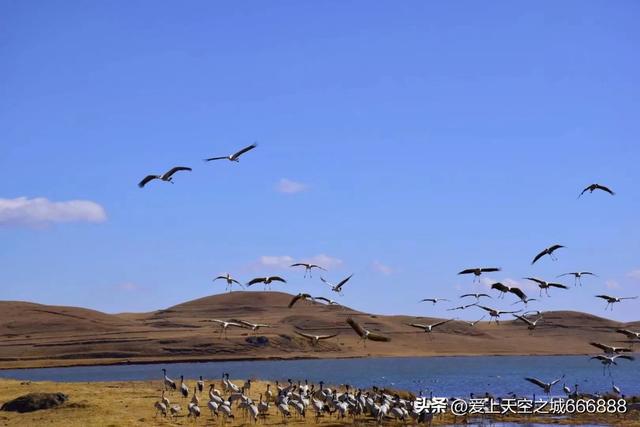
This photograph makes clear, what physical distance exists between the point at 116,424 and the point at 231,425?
15.2 feet

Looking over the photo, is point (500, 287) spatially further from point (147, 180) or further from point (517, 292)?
point (147, 180)

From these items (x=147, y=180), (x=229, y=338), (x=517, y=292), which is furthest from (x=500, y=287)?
(x=229, y=338)

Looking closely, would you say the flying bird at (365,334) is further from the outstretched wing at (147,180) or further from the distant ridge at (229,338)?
the distant ridge at (229,338)

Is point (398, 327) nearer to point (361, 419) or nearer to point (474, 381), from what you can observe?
point (474, 381)

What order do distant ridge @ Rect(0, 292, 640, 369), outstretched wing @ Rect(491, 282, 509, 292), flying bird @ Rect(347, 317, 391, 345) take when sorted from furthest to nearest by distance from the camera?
distant ridge @ Rect(0, 292, 640, 369) → outstretched wing @ Rect(491, 282, 509, 292) → flying bird @ Rect(347, 317, 391, 345)

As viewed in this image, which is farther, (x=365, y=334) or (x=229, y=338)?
(x=229, y=338)

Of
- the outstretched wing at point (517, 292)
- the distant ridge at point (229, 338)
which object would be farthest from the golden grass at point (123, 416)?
the distant ridge at point (229, 338)

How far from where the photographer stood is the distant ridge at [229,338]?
13662cm

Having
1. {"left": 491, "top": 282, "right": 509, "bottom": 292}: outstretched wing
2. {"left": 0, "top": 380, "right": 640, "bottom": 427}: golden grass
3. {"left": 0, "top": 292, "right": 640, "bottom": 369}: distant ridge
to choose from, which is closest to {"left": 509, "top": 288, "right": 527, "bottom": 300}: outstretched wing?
{"left": 491, "top": 282, "right": 509, "bottom": 292}: outstretched wing

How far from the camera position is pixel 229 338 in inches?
Result: 5802

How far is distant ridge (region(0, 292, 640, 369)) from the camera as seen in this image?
137 m

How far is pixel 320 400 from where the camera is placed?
124 ft

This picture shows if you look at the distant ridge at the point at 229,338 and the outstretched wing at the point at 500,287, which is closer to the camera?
the outstretched wing at the point at 500,287

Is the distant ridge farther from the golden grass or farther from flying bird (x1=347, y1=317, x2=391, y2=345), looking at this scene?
flying bird (x1=347, y1=317, x2=391, y2=345)
